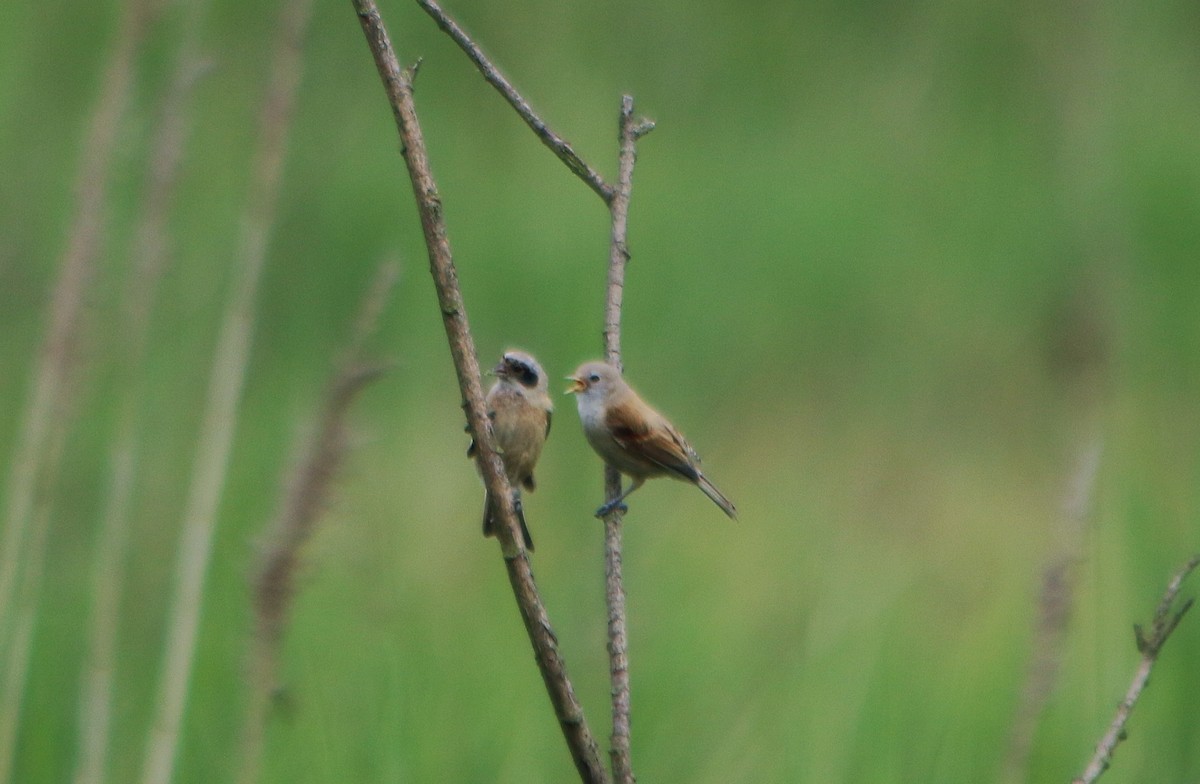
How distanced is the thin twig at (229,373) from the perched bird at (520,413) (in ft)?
1.18

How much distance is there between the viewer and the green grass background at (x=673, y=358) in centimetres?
236

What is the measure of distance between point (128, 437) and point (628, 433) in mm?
721

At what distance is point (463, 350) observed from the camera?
1004 mm

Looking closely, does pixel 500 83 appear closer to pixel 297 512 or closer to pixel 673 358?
pixel 297 512

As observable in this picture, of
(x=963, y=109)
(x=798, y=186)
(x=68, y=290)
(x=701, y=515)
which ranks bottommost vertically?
(x=68, y=290)

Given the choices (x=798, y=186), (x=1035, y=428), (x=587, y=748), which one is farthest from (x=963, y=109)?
(x=587, y=748)

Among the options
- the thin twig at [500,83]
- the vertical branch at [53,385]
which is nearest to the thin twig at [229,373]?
the vertical branch at [53,385]

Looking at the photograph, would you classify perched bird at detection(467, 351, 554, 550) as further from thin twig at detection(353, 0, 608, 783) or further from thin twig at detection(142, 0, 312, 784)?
thin twig at detection(353, 0, 608, 783)

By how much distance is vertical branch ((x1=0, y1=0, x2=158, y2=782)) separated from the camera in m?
1.81

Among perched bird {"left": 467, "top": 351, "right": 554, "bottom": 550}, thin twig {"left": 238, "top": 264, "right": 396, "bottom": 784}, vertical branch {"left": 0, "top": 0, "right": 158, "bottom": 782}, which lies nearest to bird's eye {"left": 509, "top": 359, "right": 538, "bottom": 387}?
perched bird {"left": 467, "top": 351, "right": 554, "bottom": 550}

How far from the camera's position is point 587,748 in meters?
1.04

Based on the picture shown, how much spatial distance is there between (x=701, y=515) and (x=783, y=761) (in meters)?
1.73

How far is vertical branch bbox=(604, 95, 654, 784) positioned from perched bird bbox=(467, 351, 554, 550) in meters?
0.78

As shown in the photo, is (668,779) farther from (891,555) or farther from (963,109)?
(963,109)
